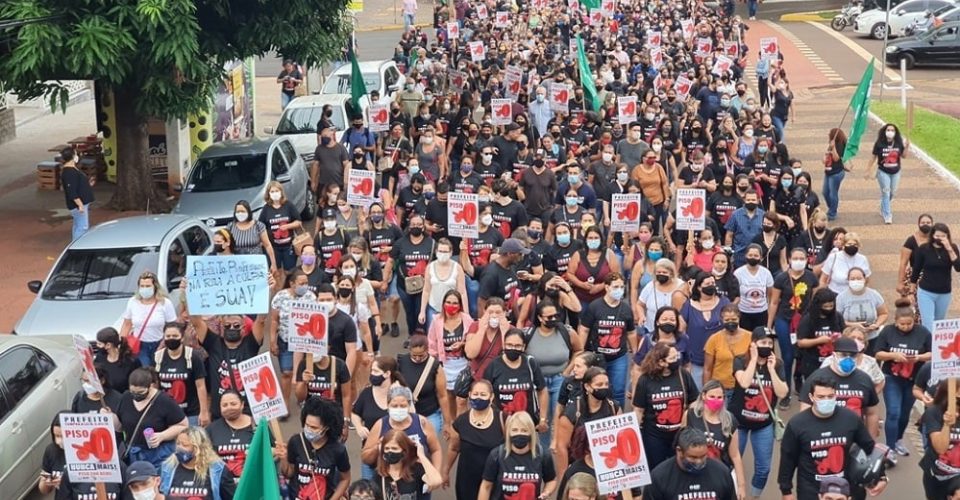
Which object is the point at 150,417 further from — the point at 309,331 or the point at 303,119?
the point at 303,119

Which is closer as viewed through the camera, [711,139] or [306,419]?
[306,419]

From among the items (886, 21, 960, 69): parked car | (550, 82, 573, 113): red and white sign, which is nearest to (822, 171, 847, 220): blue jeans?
(550, 82, 573, 113): red and white sign

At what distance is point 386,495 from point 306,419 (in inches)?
27.6

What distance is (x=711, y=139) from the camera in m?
18.7

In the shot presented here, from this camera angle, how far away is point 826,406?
8.48m

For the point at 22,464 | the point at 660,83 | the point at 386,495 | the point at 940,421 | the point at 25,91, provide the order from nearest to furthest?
1. the point at 386,495
2. the point at 940,421
3. the point at 22,464
4. the point at 25,91
5. the point at 660,83

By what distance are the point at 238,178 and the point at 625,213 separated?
21.4 ft

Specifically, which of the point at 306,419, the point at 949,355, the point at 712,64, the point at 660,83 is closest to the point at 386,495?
the point at 306,419

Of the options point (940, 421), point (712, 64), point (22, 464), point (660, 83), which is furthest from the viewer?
point (712, 64)

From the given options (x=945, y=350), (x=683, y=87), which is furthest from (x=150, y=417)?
(x=683, y=87)

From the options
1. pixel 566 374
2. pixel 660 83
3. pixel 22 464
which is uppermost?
pixel 660 83

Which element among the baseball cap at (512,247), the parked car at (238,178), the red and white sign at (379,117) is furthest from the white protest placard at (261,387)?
the red and white sign at (379,117)

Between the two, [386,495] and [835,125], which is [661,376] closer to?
[386,495]

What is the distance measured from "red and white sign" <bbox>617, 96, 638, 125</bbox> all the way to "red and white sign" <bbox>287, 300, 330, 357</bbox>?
1011 centimetres
